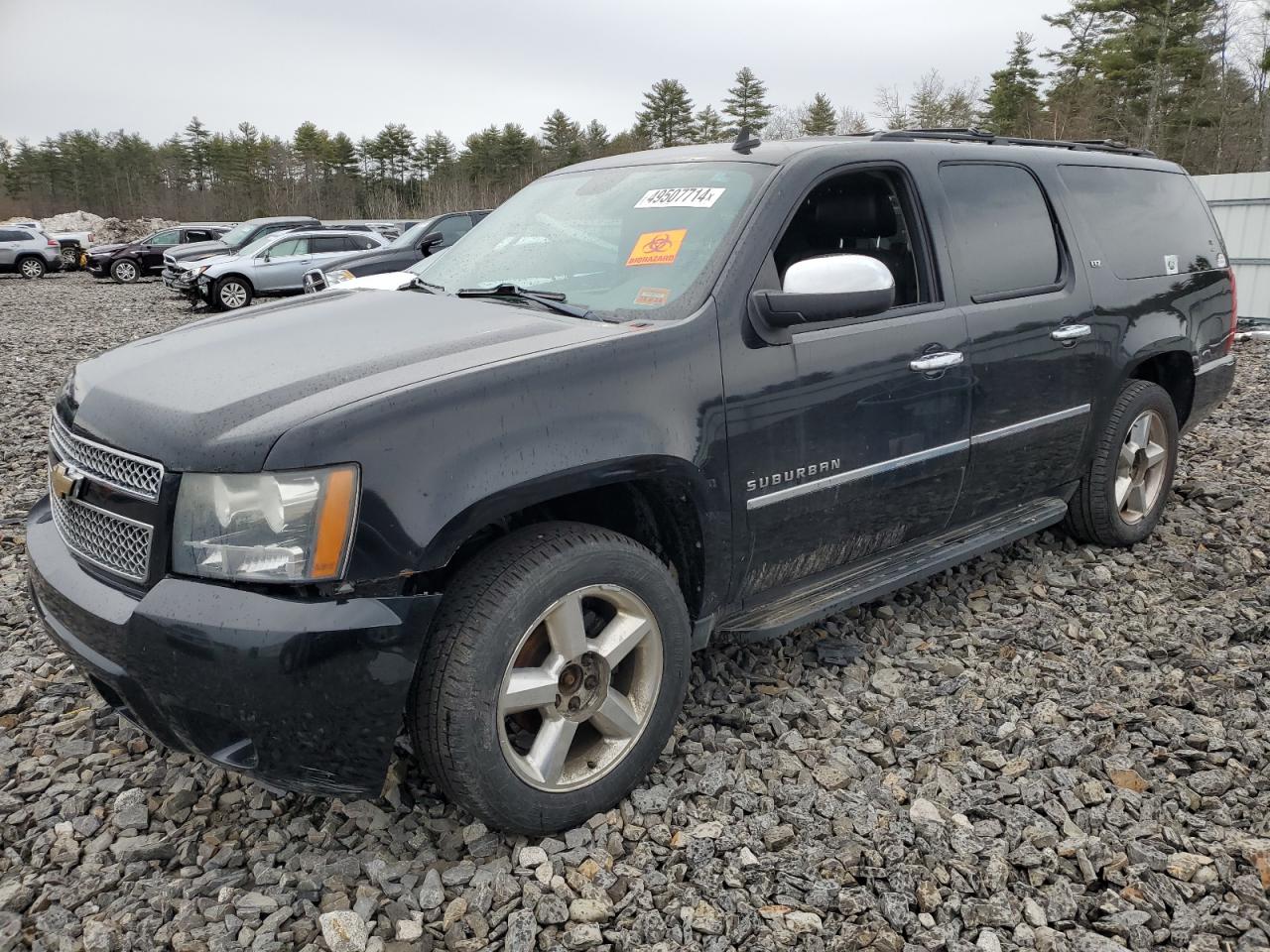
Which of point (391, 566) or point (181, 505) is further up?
point (181, 505)

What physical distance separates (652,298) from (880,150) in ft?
3.77

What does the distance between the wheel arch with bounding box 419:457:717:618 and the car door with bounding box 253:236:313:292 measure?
55.3 feet

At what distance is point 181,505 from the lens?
208 cm

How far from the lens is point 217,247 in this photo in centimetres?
2234

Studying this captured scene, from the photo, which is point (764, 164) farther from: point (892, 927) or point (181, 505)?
point (892, 927)

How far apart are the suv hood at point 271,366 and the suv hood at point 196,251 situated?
20352mm

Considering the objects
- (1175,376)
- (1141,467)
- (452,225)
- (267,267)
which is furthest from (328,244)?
(1141,467)

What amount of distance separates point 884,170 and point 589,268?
1138mm

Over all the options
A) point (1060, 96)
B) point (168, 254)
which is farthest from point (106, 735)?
point (1060, 96)

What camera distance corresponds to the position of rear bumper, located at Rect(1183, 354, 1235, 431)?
4.59 metres

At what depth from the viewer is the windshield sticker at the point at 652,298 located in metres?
2.72

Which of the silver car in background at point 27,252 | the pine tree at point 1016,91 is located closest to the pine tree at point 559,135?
the pine tree at point 1016,91

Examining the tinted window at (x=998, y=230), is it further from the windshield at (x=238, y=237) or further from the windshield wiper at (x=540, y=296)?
the windshield at (x=238, y=237)

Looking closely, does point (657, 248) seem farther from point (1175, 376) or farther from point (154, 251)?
point (154, 251)
